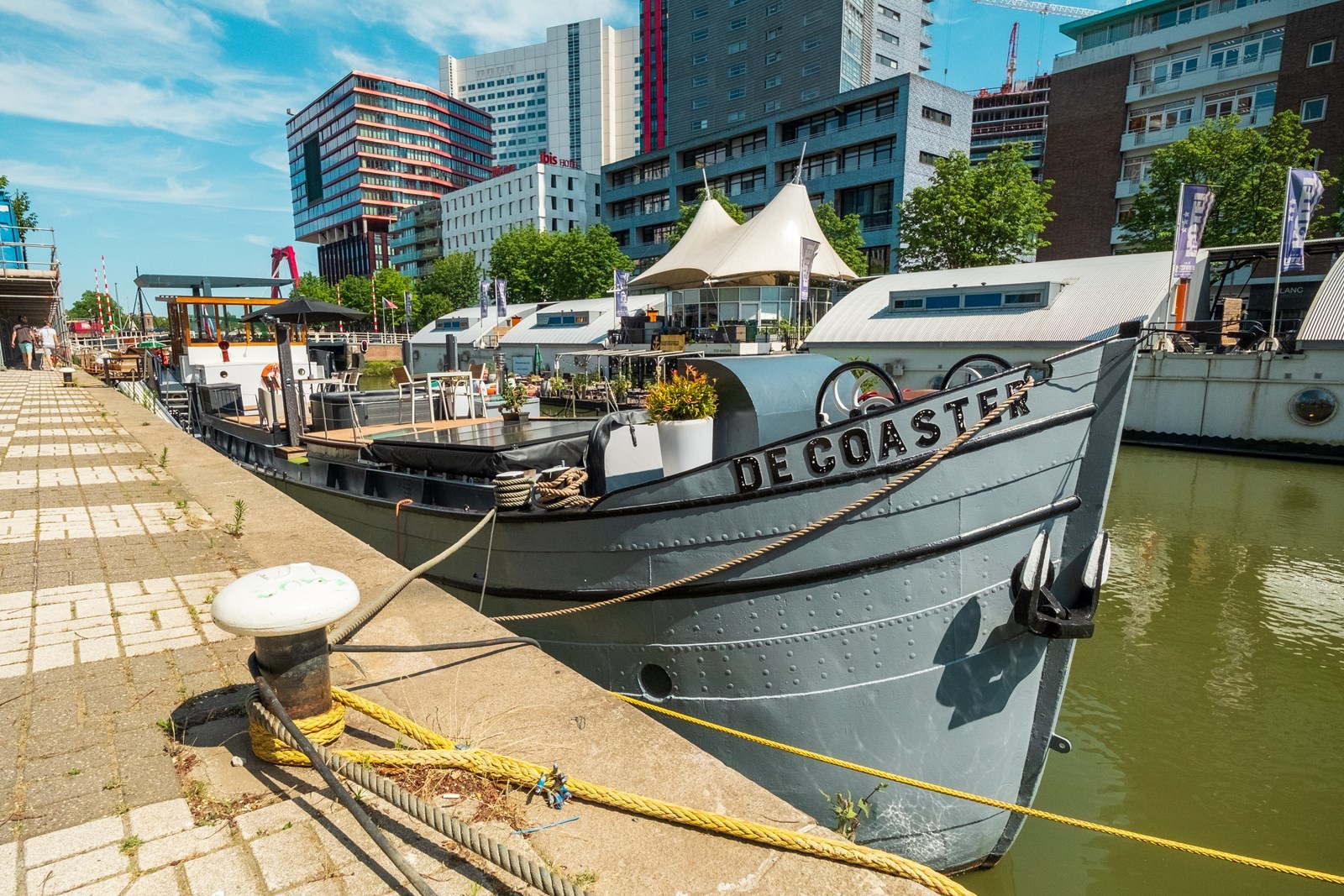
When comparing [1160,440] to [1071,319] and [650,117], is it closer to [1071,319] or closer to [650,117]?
[1071,319]

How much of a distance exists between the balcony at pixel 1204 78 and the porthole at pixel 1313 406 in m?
31.0

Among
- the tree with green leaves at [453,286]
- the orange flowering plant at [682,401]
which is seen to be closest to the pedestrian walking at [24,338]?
the tree with green leaves at [453,286]

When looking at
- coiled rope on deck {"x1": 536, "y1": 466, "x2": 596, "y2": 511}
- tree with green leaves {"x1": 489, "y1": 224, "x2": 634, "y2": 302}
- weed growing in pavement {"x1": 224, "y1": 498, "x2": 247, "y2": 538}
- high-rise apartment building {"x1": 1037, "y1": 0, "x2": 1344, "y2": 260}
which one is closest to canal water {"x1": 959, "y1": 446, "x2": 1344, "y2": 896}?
coiled rope on deck {"x1": 536, "y1": 466, "x2": 596, "y2": 511}

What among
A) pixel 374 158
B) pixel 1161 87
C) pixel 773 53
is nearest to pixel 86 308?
pixel 374 158

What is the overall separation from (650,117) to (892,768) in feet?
384

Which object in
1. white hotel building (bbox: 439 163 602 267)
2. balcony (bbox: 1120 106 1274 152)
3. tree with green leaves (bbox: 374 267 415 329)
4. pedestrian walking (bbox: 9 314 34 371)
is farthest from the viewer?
white hotel building (bbox: 439 163 602 267)

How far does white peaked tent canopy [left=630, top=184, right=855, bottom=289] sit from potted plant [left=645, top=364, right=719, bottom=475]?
25051 mm

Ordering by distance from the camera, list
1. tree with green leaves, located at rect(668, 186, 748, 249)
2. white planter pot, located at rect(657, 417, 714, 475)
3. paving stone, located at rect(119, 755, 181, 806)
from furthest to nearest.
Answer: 1. tree with green leaves, located at rect(668, 186, 748, 249)
2. white planter pot, located at rect(657, 417, 714, 475)
3. paving stone, located at rect(119, 755, 181, 806)

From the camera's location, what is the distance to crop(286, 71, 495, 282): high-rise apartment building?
11012 cm

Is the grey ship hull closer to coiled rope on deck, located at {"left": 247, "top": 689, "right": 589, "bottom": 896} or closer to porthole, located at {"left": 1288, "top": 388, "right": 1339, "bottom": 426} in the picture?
coiled rope on deck, located at {"left": 247, "top": 689, "right": 589, "bottom": 896}

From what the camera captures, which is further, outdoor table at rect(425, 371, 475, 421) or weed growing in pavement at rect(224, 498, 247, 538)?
outdoor table at rect(425, 371, 475, 421)

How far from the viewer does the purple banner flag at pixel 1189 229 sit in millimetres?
21594

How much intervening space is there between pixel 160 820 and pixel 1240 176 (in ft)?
132

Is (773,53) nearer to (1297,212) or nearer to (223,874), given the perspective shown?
(1297,212)
